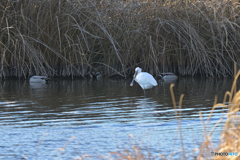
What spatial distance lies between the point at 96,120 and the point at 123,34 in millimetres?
8083

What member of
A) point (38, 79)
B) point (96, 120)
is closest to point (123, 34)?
point (38, 79)

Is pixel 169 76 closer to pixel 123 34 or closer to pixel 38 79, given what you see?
pixel 123 34

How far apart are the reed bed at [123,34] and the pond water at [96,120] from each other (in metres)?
1.63

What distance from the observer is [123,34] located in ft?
48.7

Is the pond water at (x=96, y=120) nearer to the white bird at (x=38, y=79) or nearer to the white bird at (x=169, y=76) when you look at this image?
the white bird at (x=38, y=79)

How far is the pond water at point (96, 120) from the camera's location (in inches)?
200

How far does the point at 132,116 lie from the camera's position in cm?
756

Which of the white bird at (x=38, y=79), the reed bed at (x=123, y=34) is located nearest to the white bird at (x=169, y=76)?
the reed bed at (x=123, y=34)

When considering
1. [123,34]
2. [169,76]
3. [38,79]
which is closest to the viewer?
[38,79]

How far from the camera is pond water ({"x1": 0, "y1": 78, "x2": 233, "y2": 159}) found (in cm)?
507

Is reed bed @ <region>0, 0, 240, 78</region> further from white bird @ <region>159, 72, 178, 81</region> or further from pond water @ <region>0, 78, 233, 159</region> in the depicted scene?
pond water @ <region>0, 78, 233, 159</region>

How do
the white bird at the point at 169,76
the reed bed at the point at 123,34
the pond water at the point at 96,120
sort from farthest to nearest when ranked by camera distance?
the white bird at the point at 169,76 → the reed bed at the point at 123,34 → the pond water at the point at 96,120

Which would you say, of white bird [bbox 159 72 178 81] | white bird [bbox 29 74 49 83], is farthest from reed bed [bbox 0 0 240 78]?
white bird [bbox 159 72 178 81]

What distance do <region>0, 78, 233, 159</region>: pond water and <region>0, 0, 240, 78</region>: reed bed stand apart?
5.36ft
